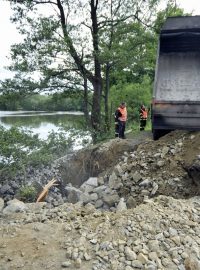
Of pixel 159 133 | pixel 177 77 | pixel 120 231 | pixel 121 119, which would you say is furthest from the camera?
pixel 121 119

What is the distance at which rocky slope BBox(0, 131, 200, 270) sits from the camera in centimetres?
537

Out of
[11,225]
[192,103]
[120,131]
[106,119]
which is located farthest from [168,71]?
[106,119]

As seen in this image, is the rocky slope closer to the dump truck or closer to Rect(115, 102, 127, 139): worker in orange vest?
the dump truck

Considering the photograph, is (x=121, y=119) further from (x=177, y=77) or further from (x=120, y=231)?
(x=120, y=231)

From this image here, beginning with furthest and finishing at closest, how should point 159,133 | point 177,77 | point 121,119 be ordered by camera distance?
point 121,119 < point 159,133 < point 177,77

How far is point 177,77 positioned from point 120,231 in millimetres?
5253

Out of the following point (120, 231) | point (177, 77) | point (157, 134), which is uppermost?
point (177, 77)

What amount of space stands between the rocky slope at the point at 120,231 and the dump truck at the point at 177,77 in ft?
2.84

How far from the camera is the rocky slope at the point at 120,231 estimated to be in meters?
5.37

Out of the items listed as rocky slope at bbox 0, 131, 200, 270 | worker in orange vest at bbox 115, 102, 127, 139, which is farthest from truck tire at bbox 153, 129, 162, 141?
worker in orange vest at bbox 115, 102, 127, 139

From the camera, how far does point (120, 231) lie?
19.3 ft

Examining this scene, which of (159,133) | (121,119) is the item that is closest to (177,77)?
(159,133)

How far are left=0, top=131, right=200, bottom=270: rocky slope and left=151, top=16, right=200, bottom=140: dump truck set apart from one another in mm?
866

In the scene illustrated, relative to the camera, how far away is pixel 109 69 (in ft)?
53.1
